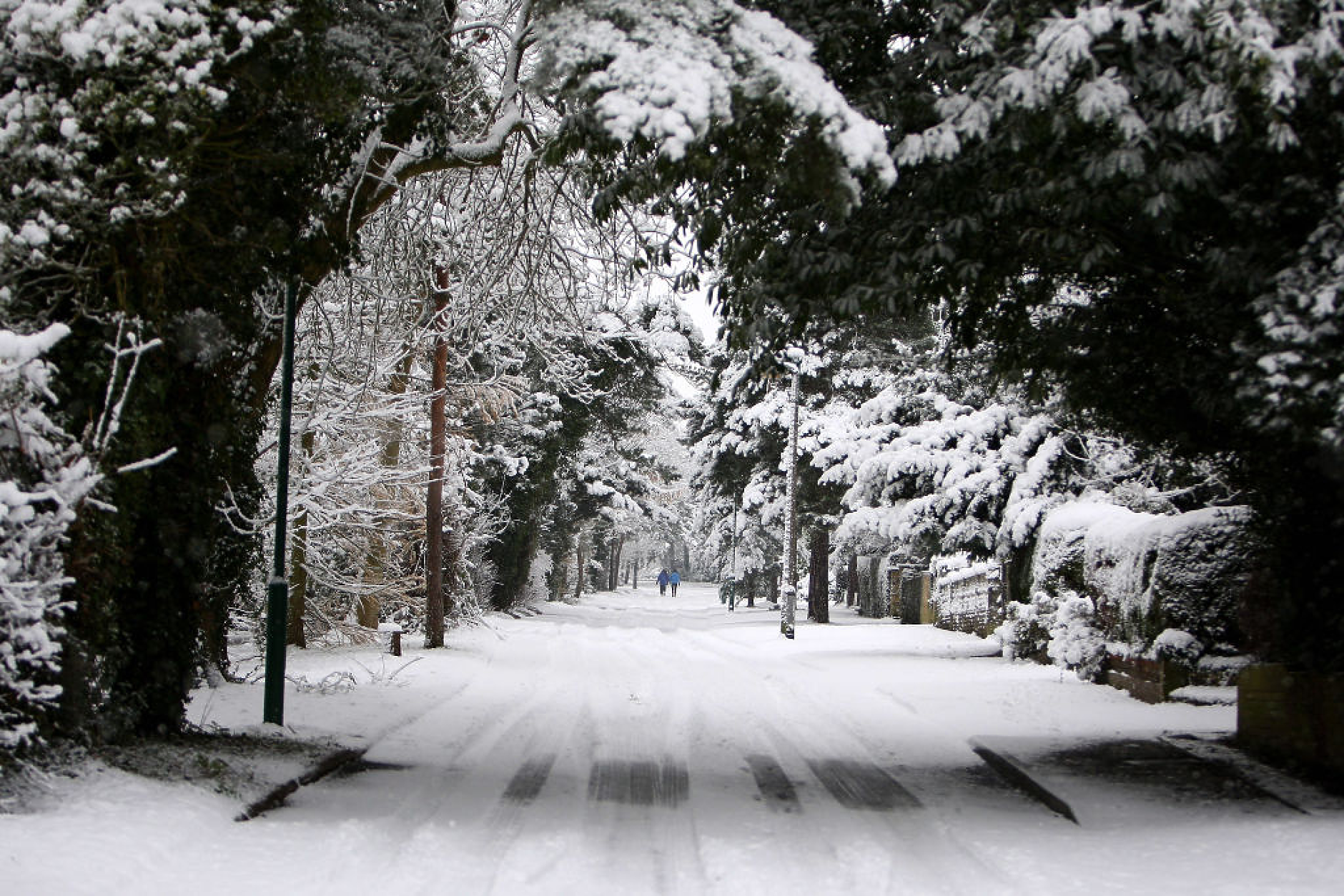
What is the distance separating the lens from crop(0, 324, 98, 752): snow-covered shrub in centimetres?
693

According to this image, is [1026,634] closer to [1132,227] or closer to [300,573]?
[300,573]

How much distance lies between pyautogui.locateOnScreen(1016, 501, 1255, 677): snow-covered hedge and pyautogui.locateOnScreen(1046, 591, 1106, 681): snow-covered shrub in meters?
0.01

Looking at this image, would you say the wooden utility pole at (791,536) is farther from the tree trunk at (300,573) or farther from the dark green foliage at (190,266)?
the dark green foliage at (190,266)

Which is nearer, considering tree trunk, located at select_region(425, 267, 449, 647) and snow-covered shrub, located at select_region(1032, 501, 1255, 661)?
snow-covered shrub, located at select_region(1032, 501, 1255, 661)

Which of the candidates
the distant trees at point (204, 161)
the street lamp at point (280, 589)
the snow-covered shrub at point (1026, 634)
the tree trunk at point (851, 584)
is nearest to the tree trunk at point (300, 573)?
the street lamp at point (280, 589)

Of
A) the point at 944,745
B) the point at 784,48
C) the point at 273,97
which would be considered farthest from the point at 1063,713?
the point at 273,97

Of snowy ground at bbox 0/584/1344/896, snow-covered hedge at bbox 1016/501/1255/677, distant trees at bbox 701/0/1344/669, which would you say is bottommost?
snowy ground at bbox 0/584/1344/896

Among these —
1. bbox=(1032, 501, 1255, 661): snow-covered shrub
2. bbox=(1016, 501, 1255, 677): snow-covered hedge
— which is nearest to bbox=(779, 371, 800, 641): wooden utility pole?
bbox=(1016, 501, 1255, 677): snow-covered hedge

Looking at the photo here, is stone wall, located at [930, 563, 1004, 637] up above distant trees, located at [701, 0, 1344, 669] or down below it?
below

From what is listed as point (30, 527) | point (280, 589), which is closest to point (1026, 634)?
point (280, 589)

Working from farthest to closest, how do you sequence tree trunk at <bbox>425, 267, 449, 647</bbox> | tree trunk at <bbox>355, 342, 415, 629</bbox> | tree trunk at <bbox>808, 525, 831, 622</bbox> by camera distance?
tree trunk at <bbox>808, 525, 831, 622</bbox>
tree trunk at <bbox>425, 267, 449, 647</bbox>
tree trunk at <bbox>355, 342, 415, 629</bbox>

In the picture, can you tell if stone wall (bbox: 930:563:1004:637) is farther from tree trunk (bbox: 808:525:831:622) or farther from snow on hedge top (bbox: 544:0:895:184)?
snow on hedge top (bbox: 544:0:895:184)

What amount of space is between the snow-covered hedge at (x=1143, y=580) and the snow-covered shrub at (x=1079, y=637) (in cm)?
1

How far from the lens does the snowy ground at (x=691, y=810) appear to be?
681 centimetres
